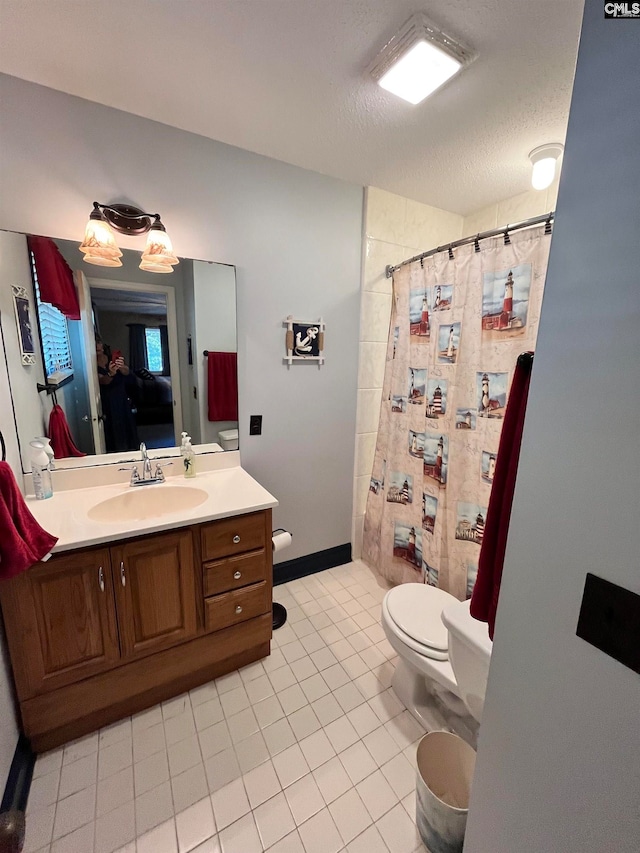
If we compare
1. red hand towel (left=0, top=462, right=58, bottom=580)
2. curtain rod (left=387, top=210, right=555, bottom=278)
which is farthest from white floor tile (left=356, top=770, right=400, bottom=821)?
curtain rod (left=387, top=210, right=555, bottom=278)

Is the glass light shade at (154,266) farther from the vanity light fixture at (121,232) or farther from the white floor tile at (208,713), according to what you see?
the white floor tile at (208,713)

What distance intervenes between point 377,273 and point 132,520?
1.85 meters

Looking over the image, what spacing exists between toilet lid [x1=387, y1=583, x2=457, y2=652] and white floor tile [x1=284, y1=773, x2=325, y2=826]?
0.57m

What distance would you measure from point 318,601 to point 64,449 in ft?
5.06

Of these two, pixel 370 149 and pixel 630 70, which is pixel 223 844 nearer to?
pixel 630 70

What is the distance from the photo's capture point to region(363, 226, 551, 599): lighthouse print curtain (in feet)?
4.88

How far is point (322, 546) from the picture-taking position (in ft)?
7.60

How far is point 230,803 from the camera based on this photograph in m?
1.12

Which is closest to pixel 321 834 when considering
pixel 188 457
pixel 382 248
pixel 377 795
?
pixel 377 795

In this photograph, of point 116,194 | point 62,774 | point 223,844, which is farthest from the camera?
point 116,194

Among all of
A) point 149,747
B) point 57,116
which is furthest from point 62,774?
point 57,116

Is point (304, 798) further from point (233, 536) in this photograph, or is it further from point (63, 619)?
point (63, 619)

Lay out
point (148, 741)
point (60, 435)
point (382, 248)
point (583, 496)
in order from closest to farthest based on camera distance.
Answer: point (583, 496)
point (148, 741)
point (60, 435)
point (382, 248)

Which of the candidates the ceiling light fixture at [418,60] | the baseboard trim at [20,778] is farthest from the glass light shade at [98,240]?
the baseboard trim at [20,778]
